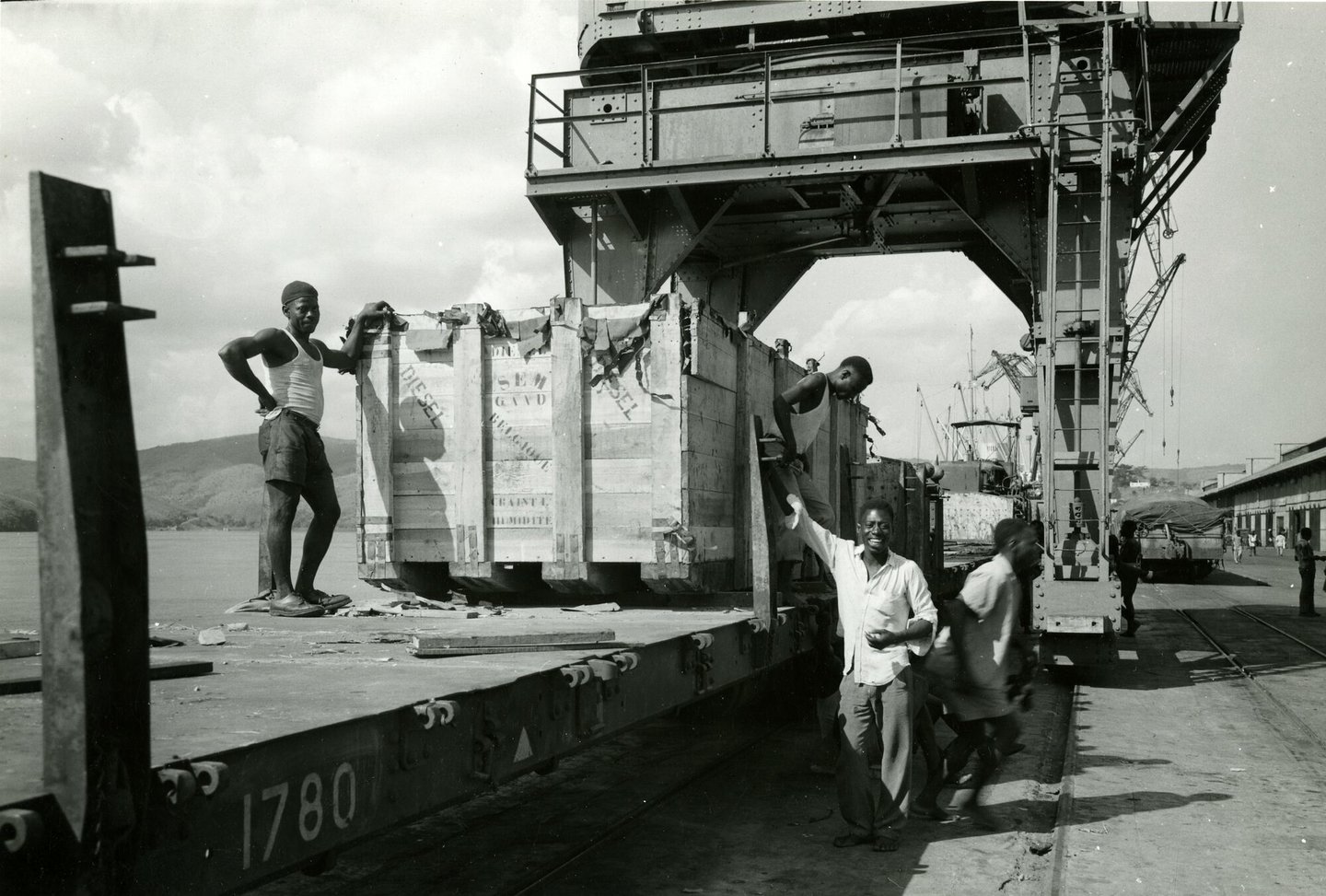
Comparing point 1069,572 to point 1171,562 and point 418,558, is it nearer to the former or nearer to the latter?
point 418,558

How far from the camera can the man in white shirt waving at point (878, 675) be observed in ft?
18.8

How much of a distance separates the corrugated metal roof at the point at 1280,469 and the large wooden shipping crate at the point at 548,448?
46.2 m

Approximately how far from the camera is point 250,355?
594cm

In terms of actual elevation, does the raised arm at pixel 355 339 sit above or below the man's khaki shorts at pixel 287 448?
above

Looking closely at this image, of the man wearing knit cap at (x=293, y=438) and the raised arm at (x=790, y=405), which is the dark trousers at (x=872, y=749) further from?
the man wearing knit cap at (x=293, y=438)

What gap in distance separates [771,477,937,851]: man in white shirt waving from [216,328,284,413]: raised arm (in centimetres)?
325

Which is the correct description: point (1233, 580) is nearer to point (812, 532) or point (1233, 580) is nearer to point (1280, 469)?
point (1280, 469)

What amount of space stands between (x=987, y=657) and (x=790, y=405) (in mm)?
1861

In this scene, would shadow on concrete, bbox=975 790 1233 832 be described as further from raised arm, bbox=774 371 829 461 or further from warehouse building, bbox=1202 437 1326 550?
warehouse building, bbox=1202 437 1326 550

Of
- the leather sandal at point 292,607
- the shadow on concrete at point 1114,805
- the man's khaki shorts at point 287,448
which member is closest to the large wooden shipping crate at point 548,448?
the man's khaki shorts at point 287,448

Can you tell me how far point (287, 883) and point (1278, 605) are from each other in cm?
2307

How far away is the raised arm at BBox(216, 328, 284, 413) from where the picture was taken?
19.0 feet

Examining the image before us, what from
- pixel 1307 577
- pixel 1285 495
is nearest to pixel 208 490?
pixel 1285 495

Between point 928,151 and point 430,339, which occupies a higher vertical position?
point 928,151
